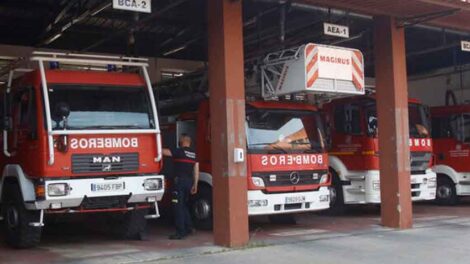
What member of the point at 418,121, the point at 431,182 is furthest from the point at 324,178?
the point at 418,121

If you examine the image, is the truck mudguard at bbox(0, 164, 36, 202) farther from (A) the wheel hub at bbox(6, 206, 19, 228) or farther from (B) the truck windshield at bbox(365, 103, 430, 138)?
(B) the truck windshield at bbox(365, 103, 430, 138)

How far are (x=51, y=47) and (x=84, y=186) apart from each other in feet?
28.6

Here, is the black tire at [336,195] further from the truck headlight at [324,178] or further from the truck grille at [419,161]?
the truck headlight at [324,178]

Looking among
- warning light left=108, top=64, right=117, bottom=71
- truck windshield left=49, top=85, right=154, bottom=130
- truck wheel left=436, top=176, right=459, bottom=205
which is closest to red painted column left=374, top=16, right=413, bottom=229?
truck windshield left=49, top=85, right=154, bottom=130

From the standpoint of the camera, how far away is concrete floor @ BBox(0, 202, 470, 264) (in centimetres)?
834

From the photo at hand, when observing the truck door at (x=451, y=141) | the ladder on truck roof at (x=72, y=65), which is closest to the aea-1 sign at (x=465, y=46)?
the truck door at (x=451, y=141)

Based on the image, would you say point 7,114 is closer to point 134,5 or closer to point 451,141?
point 134,5

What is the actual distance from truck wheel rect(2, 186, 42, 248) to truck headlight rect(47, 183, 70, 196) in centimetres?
72

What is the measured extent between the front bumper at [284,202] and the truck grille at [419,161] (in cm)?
317

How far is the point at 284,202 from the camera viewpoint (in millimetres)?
10547

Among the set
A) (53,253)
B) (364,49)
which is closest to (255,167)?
(53,253)

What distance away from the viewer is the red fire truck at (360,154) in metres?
13.0

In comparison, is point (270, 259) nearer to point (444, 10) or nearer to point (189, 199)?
point (189, 199)

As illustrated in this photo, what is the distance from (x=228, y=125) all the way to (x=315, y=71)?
1.92m
